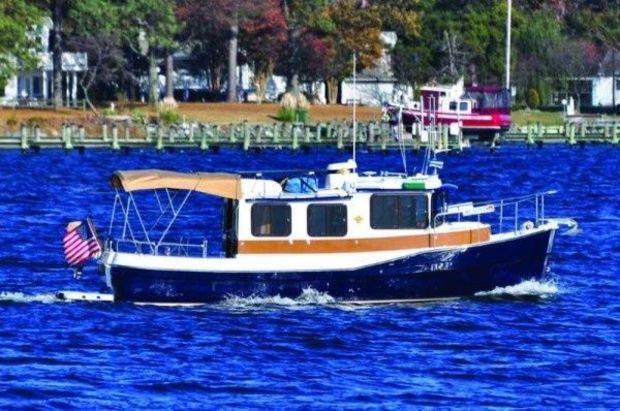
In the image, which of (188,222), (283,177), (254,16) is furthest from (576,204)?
(254,16)

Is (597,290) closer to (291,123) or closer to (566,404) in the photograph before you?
(566,404)

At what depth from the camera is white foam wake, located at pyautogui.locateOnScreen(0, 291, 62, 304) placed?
171 ft

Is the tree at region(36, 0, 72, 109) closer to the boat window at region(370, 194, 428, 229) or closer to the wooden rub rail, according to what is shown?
the wooden rub rail

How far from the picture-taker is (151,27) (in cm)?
14600

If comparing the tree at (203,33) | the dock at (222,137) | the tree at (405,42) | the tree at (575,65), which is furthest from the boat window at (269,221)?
the tree at (575,65)

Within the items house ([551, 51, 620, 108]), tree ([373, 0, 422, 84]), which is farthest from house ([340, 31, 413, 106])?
house ([551, 51, 620, 108])

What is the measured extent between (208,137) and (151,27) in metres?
23.1

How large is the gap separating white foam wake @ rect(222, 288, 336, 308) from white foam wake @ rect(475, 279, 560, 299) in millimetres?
3942

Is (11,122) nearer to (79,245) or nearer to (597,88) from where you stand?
(597,88)

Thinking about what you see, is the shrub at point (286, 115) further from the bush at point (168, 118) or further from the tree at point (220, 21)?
the tree at point (220, 21)

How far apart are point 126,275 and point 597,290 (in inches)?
531

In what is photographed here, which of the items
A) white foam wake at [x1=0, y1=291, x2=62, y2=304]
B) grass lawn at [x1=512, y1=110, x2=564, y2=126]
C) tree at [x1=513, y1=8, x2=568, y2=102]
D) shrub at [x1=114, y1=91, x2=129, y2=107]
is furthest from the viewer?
tree at [x1=513, y1=8, x2=568, y2=102]

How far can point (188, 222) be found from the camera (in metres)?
78.1

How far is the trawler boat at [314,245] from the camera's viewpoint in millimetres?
49312
